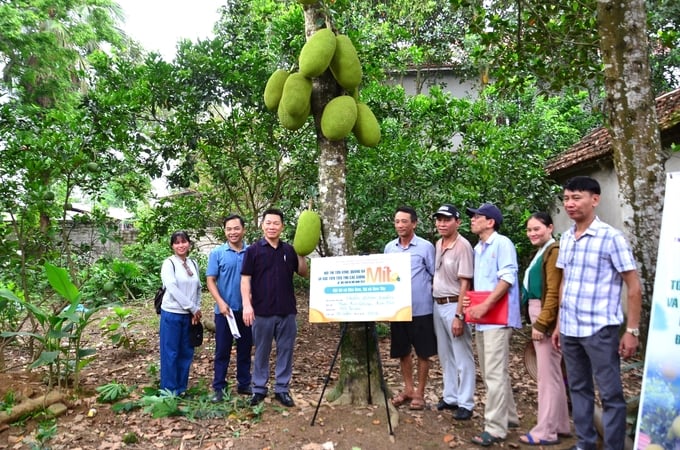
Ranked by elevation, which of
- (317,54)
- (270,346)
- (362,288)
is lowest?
(270,346)

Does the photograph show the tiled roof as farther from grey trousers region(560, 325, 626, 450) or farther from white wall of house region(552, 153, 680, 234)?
grey trousers region(560, 325, 626, 450)

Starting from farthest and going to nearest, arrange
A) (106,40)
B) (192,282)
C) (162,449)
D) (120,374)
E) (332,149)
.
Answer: (106,40) < (120,374) < (192,282) < (332,149) < (162,449)

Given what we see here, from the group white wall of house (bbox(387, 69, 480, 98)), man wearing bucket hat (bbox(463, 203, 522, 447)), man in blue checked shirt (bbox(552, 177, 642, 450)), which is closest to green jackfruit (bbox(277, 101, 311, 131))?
man wearing bucket hat (bbox(463, 203, 522, 447))

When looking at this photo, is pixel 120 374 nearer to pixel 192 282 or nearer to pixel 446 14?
pixel 192 282

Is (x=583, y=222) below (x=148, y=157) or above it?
below

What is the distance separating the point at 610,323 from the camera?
304 cm

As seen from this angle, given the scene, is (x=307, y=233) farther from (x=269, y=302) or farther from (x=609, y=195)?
(x=609, y=195)

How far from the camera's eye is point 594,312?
122 inches

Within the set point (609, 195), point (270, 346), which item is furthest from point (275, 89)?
point (609, 195)

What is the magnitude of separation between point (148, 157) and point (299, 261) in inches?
108

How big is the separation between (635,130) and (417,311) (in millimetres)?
2159

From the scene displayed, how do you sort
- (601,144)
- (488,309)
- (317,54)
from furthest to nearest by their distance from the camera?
(601,144) → (488,309) → (317,54)

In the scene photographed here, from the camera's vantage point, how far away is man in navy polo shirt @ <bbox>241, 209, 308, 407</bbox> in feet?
14.0

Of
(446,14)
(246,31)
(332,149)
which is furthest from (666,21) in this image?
(332,149)
